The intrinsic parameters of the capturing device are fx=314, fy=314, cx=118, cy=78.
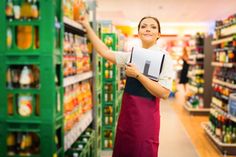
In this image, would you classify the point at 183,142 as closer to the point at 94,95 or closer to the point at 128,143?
the point at 94,95

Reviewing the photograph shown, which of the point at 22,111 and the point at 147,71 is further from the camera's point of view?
the point at 147,71

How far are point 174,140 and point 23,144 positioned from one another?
14.9 ft

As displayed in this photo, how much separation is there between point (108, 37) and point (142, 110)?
316 centimetres

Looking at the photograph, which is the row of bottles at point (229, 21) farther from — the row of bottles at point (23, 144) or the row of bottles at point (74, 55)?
the row of bottles at point (23, 144)

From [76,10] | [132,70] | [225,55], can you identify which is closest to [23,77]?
[132,70]

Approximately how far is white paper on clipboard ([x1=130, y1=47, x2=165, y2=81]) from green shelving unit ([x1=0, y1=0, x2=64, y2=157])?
2.34 feet

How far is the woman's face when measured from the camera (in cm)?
270

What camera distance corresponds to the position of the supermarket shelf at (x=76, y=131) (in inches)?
106

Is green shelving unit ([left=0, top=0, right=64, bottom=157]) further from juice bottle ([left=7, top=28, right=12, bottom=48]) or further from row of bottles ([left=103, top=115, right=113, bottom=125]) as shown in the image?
row of bottles ([left=103, top=115, right=113, bottom=125])

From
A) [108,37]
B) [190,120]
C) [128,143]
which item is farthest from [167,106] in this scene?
[128,143]

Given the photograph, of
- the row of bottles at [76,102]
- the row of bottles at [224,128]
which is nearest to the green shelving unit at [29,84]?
the row of bottles at [76,102]

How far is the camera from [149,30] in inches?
106

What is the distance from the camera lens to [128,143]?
280cm

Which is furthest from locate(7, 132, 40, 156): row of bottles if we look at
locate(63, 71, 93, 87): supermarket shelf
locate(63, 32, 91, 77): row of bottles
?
locate(63, 32, 91, 77): row of bottles
